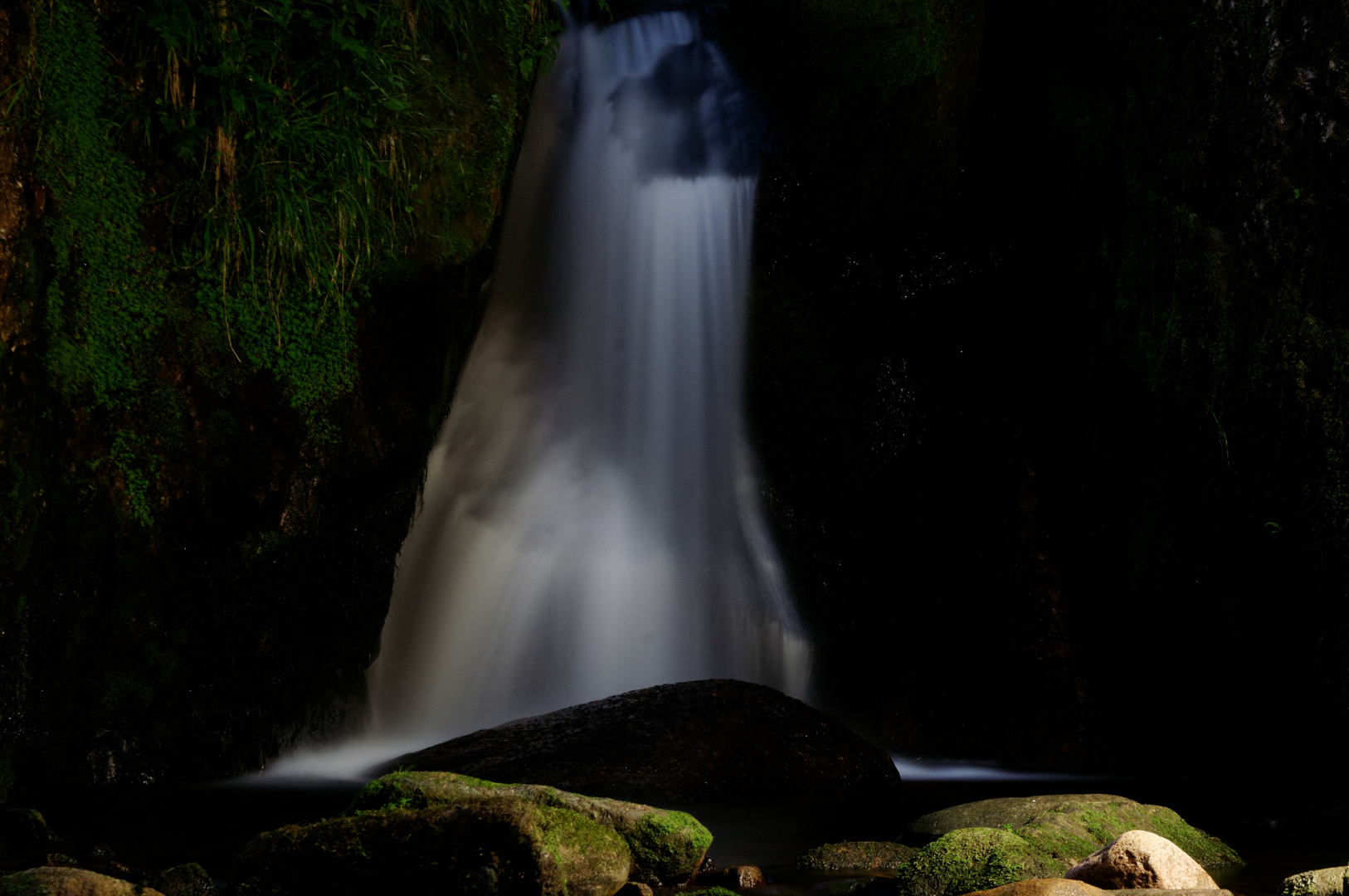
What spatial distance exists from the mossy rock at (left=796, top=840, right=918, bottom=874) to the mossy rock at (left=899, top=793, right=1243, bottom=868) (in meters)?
0.24

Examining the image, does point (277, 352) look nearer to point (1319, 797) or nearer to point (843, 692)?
point (843, 692)

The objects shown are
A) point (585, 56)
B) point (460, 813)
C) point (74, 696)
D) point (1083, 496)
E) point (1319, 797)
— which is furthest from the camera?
point (585, 56)

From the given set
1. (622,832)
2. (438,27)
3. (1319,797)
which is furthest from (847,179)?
(622,832)

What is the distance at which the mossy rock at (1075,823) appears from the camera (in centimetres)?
368

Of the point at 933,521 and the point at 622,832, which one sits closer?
the point at 622,832

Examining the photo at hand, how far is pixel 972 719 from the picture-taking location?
731 cm

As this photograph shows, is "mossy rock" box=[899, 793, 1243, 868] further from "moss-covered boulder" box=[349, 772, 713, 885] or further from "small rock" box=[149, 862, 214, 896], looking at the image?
"small rock" box=[149, 862, 214, 896]

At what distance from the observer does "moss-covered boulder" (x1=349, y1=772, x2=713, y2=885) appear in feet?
10.9

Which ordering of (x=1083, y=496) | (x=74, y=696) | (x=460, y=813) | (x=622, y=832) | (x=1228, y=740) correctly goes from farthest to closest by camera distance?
(x=1083, y=496) → (x=1228, y=740) → (x=74, y=696) → (x=622, y=832) → (x=460, y=813)

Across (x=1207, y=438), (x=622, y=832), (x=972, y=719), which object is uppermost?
(x=1207, y=438)

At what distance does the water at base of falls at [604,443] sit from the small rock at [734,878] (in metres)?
3.58

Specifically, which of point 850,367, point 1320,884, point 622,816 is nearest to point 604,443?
point 850,367

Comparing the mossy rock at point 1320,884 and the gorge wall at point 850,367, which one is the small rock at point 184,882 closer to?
the gorge wall at point 850,367

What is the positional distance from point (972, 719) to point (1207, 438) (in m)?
2.48
